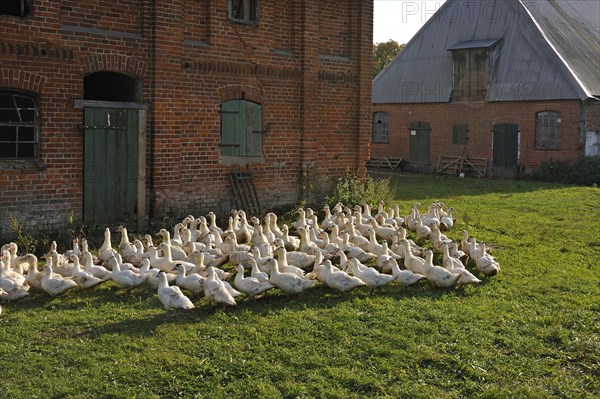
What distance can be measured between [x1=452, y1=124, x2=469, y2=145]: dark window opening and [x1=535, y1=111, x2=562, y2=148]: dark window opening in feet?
10.9

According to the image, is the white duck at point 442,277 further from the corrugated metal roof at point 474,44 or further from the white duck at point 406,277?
the corrugated metal roof at point 474,44

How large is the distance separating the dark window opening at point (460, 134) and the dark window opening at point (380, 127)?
3703 mm

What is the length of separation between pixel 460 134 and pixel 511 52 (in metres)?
4.09

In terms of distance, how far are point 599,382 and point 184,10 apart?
1083 centimetres

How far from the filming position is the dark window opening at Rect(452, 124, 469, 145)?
103ft

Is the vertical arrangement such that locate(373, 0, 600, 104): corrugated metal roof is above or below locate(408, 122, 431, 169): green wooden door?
above

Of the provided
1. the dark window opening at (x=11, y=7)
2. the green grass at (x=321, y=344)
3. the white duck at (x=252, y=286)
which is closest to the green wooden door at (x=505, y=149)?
the green grass at (x=321, y=344)

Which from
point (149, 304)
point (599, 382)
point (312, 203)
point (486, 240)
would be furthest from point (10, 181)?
point (599, 382)

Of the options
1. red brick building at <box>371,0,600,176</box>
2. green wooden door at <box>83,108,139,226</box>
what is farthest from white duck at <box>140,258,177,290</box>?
red brick building at <box>371,0,600,176</box>

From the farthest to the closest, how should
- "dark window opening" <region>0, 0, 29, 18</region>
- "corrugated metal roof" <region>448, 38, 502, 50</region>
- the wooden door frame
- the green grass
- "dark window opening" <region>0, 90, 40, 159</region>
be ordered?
"corrugated metal roof" <region>448, 38, 502, 50</region> → the wooden door frame → "dark window opening" <region>0, 0, 29, 18</region> → "dark window opening" <region>0, 90, 40, 159</region> → the green grass

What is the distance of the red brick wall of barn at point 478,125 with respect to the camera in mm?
28031

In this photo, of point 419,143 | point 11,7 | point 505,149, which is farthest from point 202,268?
point 419,143

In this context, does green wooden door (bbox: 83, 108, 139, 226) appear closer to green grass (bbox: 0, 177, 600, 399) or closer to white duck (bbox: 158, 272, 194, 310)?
green grass (bbox: 0, 177, 600, 399)

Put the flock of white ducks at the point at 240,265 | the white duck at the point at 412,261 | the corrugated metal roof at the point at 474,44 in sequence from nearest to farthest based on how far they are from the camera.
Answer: the flock of white ducks at the point at 240,265, the white duck at the point at 412,261, the corrugated metal roof at the point at 474,44
